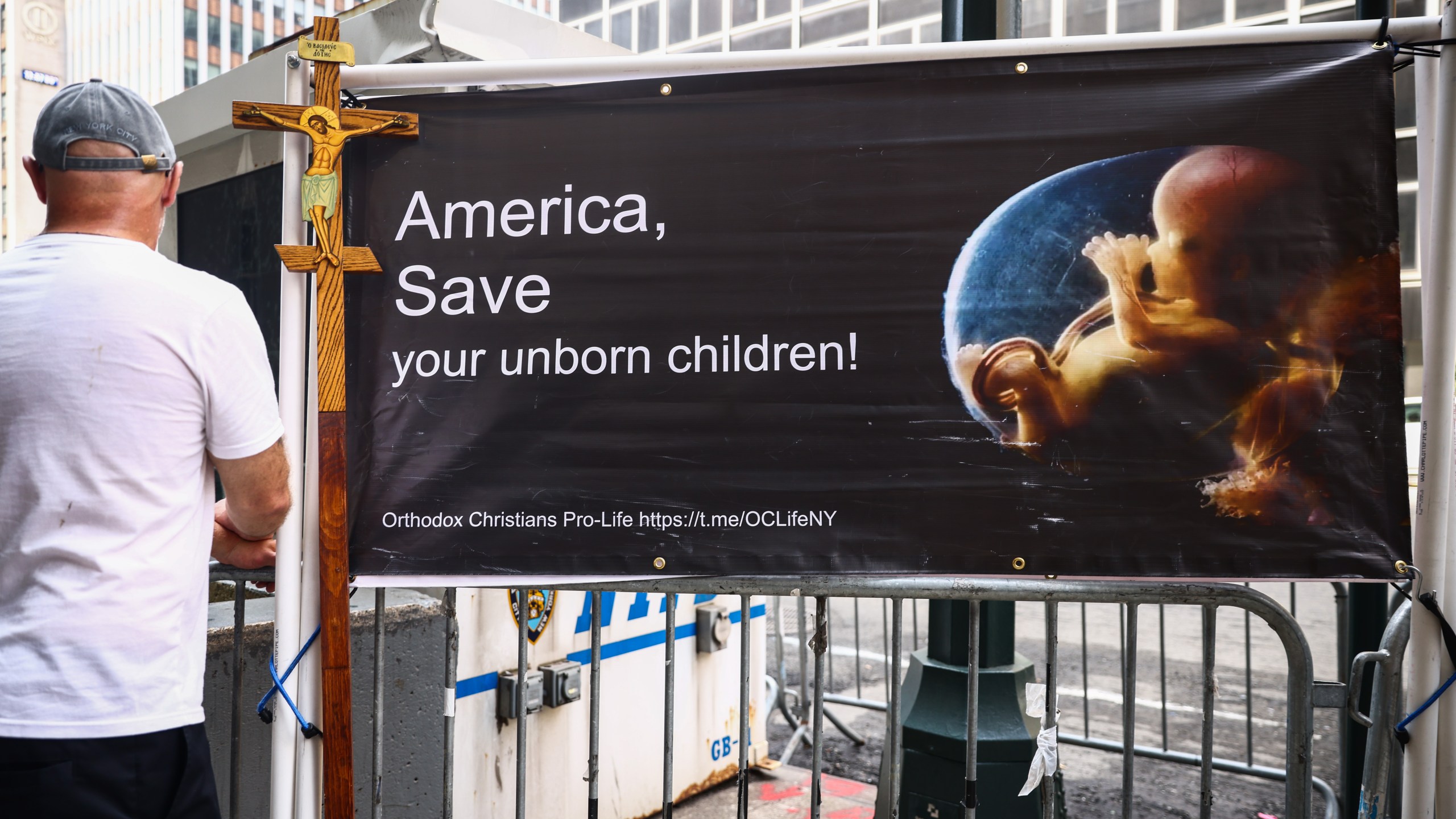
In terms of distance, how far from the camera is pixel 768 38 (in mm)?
44969

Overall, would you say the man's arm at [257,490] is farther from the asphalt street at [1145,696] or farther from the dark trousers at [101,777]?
the asphalt street at [1145,696]

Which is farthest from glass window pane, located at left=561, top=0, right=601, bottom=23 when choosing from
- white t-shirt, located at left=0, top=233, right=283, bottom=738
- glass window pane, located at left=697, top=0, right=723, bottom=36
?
white t-shirt, located at left=0, top=233, right=283, bottom=738

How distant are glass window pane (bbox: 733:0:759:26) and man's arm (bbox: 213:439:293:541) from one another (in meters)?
45.2

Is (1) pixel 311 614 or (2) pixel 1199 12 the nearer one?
(1) pixel 311 614

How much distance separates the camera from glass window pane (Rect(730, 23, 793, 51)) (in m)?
43.9

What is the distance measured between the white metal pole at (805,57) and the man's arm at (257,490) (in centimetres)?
112

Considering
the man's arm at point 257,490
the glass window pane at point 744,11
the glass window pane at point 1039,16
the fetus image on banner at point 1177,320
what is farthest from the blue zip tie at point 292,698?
the glass window pane at point 744,11

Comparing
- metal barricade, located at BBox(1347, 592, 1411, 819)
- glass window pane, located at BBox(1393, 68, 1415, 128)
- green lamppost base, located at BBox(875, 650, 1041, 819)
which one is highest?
glass window pane, located at BBox(1393, 68, 1415, 128)

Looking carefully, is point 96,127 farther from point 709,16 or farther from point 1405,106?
point 709,16

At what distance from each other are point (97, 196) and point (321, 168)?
78cm

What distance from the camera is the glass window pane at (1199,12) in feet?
103

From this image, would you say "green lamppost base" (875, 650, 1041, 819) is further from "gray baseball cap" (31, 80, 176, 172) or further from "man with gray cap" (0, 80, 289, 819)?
"gray baseball cap" (31, 80, 176, 172)

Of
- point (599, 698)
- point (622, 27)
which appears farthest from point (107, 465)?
point (622, 27)

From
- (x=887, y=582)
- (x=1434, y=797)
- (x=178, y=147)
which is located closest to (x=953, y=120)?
(x=887, y=582)
